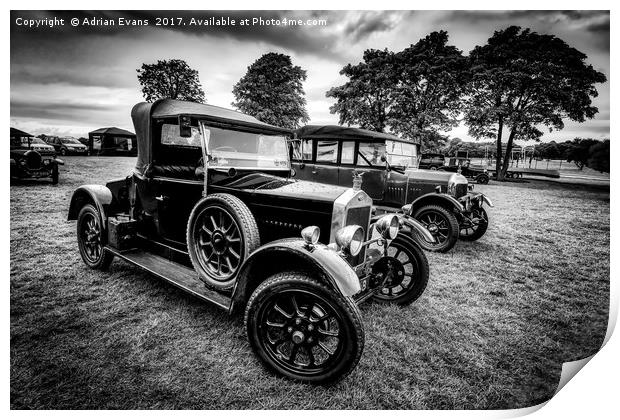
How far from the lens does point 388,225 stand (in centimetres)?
264

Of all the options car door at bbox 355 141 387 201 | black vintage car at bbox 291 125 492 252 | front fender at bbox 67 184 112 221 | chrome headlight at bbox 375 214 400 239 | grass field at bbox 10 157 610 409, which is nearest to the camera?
grass field at bbox 10 157 610 409

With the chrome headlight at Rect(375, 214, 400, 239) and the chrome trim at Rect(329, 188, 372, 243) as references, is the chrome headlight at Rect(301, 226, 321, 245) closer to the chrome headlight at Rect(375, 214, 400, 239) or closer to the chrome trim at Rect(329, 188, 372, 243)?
the chrome trim at Rect(329, 188, 372, 243)

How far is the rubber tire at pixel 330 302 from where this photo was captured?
184 centimetres

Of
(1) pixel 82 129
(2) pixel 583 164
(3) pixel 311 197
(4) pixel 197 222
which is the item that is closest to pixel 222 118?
(4) pixel 197 222

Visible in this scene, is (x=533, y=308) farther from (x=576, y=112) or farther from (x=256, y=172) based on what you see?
(x=256, y=172)

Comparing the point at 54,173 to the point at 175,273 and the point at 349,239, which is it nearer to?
the point at 175,273

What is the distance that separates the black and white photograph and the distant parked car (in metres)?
15.0

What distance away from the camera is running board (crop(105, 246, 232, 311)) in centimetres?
250

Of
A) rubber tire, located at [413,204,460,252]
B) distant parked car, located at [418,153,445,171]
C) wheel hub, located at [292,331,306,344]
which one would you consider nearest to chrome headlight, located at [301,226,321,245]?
wheel hub, located at [292,331,306,344]

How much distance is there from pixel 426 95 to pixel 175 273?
12968 millimetres

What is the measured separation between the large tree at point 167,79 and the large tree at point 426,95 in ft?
26.3

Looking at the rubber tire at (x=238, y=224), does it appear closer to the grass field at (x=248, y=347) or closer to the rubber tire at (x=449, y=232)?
the grass field at (x=248, y=347)

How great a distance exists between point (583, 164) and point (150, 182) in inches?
176

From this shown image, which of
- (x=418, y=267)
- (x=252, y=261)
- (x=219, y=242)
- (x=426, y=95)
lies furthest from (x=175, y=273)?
(x=426, y=95)
